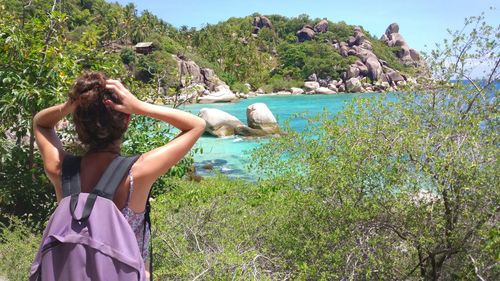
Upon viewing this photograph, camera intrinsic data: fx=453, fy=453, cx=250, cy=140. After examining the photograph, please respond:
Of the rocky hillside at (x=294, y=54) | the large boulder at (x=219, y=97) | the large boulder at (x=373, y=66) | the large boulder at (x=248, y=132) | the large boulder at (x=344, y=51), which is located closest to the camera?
the large boulder at (x=248, y=132)

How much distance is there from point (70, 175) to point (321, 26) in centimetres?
10931

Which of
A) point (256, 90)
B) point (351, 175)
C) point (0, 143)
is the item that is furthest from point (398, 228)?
point (256, 90)

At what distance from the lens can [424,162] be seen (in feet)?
12.8

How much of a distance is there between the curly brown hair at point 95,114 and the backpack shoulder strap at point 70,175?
0.08 metres

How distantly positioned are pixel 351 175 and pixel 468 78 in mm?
1804

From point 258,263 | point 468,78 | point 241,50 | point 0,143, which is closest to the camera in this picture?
point 258,263

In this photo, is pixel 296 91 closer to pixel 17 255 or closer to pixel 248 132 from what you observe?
pixel 248 132

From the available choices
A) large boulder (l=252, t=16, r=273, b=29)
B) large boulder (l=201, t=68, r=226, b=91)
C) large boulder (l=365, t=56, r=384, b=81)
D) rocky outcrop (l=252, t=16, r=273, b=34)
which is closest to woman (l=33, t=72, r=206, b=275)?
large boulder (l=201, t=68, r=226, b=91)

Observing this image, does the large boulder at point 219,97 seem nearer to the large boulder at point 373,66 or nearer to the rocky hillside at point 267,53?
the rocky hillside at point 267,53

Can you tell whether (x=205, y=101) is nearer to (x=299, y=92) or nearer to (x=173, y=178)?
(x=299, y=92)

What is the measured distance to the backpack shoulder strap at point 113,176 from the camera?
159 cm

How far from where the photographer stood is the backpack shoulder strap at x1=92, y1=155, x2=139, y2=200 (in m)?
1.59

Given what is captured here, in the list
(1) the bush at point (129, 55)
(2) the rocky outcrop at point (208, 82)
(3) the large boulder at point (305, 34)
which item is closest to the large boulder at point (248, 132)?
(1) the bush at point (129, 55)

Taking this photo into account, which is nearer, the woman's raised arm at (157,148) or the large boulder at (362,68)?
the woman's raised arm at (157,148)
